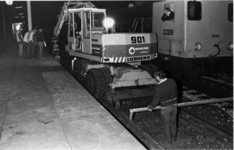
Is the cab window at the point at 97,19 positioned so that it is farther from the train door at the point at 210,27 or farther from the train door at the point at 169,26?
the train door at the point at 210,27

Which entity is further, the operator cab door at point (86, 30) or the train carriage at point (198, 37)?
the train carriage at point (198, 37)

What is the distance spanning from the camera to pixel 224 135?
6.02m

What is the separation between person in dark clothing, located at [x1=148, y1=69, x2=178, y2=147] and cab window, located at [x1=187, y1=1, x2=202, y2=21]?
4.92 metres

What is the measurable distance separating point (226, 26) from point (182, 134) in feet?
19.1

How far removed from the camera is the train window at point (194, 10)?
962cm

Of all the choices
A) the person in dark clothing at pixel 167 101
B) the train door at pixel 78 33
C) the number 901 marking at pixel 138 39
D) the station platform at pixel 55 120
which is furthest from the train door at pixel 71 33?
the person in dark clothing at pixel 167 101

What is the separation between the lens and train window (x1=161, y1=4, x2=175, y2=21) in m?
10.2

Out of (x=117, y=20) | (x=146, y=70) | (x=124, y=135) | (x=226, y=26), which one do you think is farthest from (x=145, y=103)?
(x=117, y=20)

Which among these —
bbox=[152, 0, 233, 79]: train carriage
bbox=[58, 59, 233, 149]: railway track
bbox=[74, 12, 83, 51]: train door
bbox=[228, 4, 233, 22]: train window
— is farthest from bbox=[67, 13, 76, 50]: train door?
bbox=[228, 4, 233, 22]: train window

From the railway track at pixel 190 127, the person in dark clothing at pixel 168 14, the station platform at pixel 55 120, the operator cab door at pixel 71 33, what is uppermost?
the person in dark clothing at pixel 168 14

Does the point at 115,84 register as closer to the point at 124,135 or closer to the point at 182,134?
the point at 182,134

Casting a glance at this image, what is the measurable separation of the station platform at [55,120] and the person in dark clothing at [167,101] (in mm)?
973

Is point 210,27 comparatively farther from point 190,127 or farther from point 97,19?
point 190,127

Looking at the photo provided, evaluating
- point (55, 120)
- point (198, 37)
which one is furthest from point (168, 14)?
point (55, 120)
